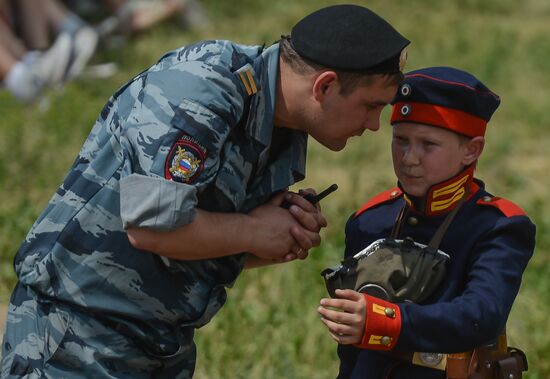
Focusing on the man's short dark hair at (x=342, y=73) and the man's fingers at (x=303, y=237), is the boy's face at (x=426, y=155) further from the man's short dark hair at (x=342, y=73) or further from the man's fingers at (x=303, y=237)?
the man's fingers at (x=303, y=237)

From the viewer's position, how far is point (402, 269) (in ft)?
10.8

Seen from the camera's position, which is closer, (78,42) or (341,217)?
(341,217)

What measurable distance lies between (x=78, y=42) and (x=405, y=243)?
862 cm

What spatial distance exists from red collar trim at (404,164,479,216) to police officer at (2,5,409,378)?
0.94 ft

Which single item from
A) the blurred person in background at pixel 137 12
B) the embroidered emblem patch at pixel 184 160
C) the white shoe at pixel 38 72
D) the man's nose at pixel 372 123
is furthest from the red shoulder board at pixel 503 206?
the blurred person in background at pixel 137 12

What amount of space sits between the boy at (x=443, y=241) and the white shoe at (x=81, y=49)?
7946 millimetres

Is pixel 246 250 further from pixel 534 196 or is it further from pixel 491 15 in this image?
pixel 491 15

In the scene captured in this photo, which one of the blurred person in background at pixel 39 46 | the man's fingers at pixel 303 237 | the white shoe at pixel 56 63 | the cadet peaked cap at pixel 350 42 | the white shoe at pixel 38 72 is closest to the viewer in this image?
the cadet peaked cap at pixel 350 42

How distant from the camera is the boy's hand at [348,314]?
309 cm

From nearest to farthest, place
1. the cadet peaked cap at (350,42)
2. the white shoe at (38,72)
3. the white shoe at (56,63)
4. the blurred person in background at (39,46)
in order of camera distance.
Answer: the cadet peaked cap at (350,42) → the white shoe at (38,72) → the blurred person in background at (39,46) → the white shoe at (56,63)

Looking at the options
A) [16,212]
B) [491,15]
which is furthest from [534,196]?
[491,15]

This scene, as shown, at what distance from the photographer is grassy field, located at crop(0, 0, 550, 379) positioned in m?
5.27

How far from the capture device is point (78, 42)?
11.5 meters

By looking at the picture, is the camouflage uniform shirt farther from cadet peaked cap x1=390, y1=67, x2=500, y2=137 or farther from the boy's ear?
the boy's ear
